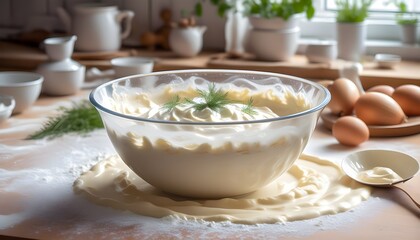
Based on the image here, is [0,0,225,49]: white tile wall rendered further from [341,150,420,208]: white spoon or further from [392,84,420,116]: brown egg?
[341,150,420,208]: white spoon

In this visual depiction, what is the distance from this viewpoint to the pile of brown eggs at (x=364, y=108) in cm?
141

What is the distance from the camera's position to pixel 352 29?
6.82 ft

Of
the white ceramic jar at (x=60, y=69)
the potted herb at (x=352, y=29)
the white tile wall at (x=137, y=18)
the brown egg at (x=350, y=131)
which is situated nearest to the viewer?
the brown egg at (x=350, y=131)

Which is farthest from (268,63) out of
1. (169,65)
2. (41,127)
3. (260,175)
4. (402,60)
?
(260,175)

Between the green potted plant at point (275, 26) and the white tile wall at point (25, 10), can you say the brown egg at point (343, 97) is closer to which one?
the green potted plant at point (275, 26)

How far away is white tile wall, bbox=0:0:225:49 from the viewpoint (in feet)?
7.48

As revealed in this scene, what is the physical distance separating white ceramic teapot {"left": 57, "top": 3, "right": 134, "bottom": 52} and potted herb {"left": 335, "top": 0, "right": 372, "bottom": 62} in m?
0.64

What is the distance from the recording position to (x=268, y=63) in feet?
6.69

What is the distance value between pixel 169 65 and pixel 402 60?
691 mm

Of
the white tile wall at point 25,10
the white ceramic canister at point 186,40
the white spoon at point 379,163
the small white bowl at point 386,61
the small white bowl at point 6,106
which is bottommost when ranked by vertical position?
the white spoon at point 379,163

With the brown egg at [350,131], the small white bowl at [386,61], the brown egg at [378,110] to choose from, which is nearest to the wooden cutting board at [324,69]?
the small white bowl at [386,61]

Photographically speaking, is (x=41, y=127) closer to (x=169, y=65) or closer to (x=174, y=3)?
(x=169, y=65)

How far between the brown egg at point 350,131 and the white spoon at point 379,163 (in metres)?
0.13

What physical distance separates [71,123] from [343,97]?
59 cm
